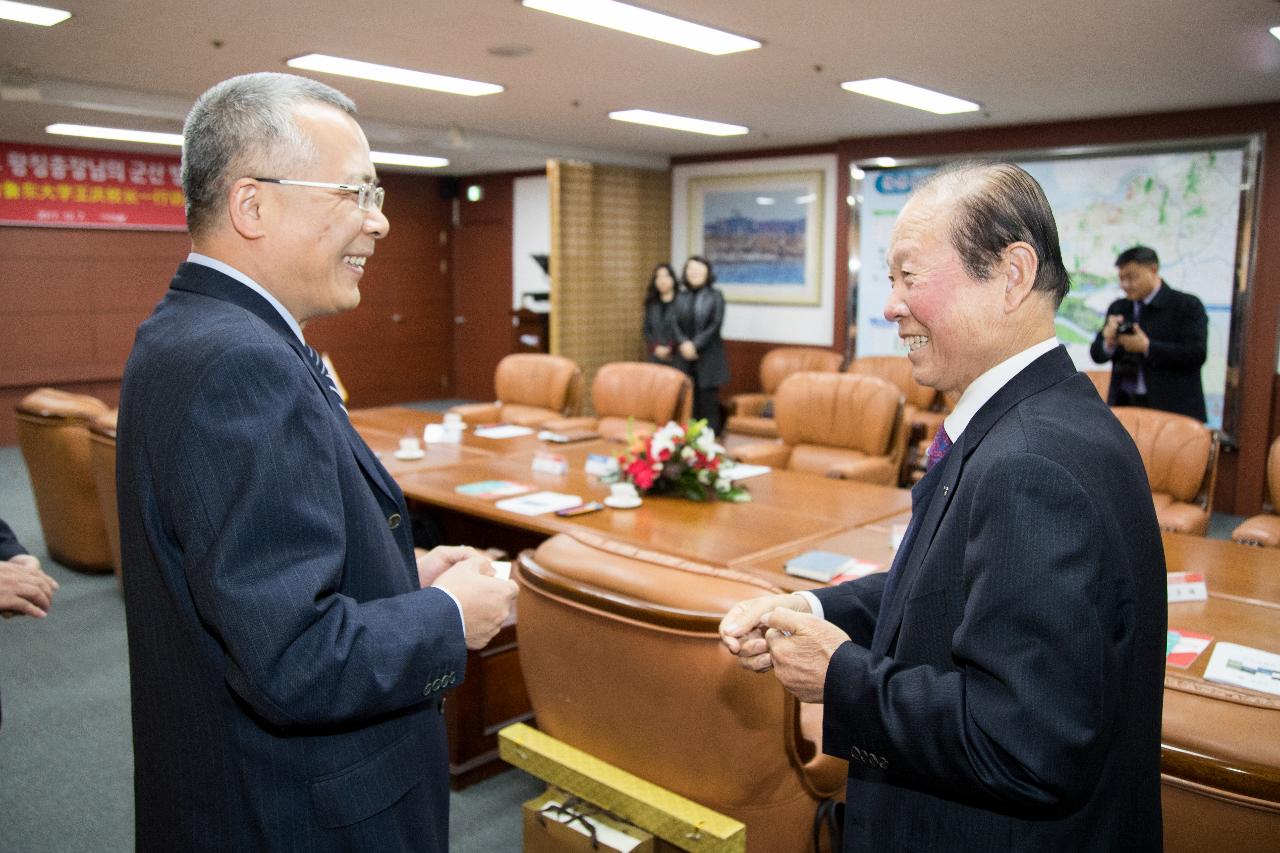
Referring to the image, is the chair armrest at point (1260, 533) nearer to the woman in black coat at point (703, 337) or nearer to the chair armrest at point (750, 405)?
the chair armrest at point (750, 405)

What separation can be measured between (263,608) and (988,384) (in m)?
0.90

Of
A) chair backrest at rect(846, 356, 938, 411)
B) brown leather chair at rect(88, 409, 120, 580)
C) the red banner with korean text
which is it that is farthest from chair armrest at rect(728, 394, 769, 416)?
the red banner with korean text

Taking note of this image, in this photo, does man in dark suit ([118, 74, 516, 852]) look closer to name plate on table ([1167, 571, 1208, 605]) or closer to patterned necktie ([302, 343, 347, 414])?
patterned necktie ([302, 343, 347, 414])

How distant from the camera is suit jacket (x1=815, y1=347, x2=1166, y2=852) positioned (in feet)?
3.25

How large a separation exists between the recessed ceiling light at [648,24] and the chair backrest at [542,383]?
2139 mm

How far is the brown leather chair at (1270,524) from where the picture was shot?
3.35m

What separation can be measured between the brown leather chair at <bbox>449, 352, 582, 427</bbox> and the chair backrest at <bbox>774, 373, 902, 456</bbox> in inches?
63.9

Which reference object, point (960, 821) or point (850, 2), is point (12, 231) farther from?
point (960, 821)

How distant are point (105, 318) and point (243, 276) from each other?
364 inches

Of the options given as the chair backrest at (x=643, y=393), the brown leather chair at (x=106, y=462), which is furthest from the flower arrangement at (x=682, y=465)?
the brown leather chair at (x=106, y=462)

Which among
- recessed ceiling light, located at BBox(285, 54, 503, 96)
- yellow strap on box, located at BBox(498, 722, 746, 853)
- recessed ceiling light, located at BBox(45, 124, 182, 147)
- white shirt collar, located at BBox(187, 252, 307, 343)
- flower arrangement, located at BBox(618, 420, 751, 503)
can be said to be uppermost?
recessed ceiling light, located at BBox(45, 124, 182, 147)

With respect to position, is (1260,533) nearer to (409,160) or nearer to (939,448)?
(939,448)

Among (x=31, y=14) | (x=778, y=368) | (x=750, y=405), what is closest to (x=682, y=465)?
(x=31, y=14)

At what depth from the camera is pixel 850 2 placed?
3973 millimetres
